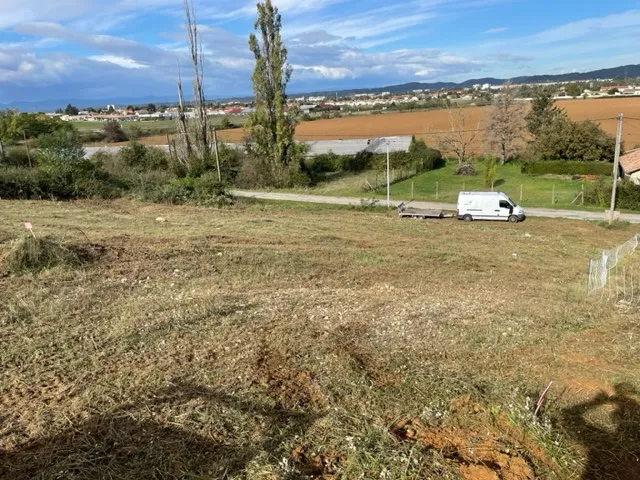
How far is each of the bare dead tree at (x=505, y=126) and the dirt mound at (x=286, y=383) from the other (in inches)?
1763

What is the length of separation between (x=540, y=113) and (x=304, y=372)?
174 feet

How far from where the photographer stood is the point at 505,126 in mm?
45094

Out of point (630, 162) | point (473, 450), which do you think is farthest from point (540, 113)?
point (473, 450)

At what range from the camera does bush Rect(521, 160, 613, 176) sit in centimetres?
3906

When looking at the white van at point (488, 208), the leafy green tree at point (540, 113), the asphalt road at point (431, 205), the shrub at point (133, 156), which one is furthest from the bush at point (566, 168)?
the shrub at point (133, 156)

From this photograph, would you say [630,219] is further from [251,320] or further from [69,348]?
[69,348]

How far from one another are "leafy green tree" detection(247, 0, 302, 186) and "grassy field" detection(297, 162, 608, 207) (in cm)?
312

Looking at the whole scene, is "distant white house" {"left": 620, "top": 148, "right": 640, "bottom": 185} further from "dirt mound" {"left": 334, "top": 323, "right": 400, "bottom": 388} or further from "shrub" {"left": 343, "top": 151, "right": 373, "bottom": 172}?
"dirt mound" {"left": 334, "top": 323, "right": 400, "bottom": 388}

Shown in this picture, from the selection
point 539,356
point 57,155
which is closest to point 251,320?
point 539,356

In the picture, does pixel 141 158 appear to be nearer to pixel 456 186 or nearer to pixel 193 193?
pixel 193 193

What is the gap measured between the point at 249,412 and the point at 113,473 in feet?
4.19

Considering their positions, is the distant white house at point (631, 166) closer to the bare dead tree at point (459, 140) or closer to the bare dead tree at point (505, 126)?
the bare dead tree at point (505, 126)

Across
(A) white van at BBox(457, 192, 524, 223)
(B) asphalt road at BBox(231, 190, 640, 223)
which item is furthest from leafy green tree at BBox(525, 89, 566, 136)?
(A) white van at BBox(457, 192, 524, 223)

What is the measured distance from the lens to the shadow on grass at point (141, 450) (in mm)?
3801
